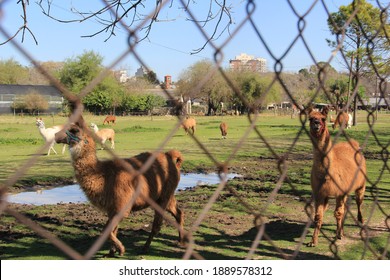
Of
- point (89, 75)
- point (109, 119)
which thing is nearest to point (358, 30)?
point (109, 119)

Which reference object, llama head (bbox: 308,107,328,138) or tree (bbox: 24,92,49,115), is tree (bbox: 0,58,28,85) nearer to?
tree (bbox: 24,92,49,115)

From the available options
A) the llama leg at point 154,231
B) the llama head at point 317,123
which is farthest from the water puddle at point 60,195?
the llama head at point 317,123

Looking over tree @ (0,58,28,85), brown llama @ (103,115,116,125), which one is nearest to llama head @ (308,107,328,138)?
brown llama @ (103,115,116,125)

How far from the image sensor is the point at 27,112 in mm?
62750

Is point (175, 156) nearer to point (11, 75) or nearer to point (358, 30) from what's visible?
point (358, 30)

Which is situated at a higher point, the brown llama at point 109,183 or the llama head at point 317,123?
the llama head at point 317,123

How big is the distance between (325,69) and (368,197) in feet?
31.3

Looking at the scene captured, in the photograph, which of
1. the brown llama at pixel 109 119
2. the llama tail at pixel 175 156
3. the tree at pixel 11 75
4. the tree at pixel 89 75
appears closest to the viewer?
the llama tail at pixel 175 156

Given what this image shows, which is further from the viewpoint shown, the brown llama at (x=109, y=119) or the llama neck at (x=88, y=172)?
the brown llama at (x=109, y=119)

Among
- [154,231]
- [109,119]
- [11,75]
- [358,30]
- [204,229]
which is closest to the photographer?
[358,30]

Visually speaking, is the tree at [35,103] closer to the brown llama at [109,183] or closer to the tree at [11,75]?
the tree at [11,75]

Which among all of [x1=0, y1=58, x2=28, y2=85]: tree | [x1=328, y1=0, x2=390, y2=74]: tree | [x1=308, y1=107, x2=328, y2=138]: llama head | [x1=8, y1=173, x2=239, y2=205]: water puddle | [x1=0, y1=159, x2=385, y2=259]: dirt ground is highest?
[x1=0, y1=58, x2=28, y2=85]: tree

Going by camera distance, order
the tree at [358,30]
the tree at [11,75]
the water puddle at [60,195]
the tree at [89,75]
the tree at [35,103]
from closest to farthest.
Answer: the tree at [358,30] < the water puddle at [60,195] < the tree at [89,75] < the tree at [35,103] < the tree at [11,75]

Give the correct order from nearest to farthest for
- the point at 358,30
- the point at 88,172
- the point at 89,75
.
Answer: the point at 358,30, the point at 88,172, the point at 89,75
